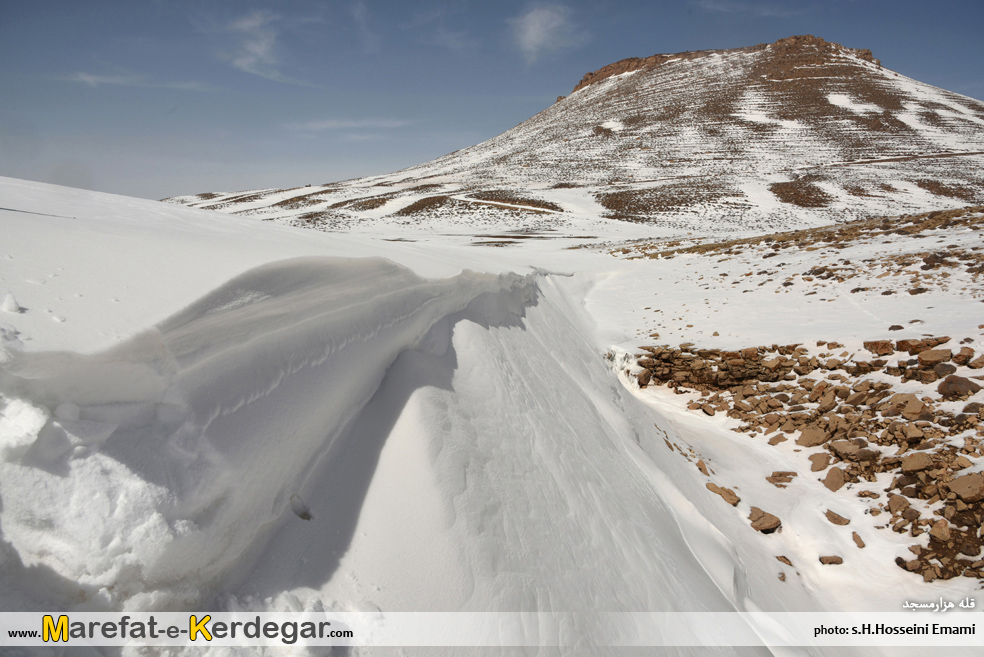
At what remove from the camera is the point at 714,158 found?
46.7 m

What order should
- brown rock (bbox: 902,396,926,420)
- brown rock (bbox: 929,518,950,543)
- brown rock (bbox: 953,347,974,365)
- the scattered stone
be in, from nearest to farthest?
brown rock (bbox: 929,518,950,543), brown rock (bbox: 902,396,926,420), brown rock (bbox: 953,347,974,365), the scattered stone

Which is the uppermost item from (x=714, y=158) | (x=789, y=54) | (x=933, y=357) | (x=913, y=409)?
(x=789, y=54)

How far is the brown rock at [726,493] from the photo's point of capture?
4.20 meters

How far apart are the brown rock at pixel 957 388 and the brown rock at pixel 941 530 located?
5.38 feet

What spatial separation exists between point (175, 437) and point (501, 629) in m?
1.38

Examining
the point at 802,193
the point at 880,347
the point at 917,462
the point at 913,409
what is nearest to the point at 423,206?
the point at 802,193

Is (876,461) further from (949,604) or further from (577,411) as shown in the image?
(577,411)

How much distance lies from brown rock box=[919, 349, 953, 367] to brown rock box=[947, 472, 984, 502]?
6.03 feet

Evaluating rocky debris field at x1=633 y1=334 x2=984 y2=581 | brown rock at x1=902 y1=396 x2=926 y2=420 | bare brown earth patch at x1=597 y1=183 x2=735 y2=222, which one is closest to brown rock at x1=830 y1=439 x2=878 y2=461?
rocky debris field at x1=633 y1=334 x2=984 y2=581

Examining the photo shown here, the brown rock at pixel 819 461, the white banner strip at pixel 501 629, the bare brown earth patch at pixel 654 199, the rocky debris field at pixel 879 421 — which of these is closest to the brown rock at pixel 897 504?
the rocky debris field at pixel 879 421

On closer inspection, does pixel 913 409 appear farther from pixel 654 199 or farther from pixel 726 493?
pixel 654 199

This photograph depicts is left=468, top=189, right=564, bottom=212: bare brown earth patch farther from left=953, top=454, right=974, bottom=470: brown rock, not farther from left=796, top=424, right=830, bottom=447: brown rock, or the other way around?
left=953, top=454, right=974, bottom=470: brown rock

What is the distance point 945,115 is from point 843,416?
70693mm

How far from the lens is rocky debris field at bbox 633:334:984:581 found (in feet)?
11.2
